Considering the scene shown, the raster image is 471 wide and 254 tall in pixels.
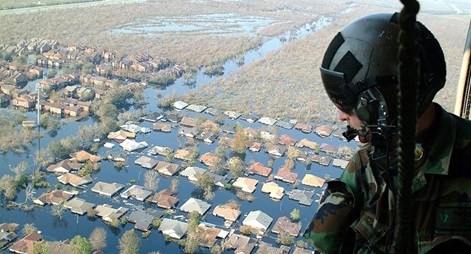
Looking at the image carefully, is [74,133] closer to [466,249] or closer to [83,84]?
[83,84]

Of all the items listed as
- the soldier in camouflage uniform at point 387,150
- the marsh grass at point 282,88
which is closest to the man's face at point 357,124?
the soldier in camouflage uniform at point 387,150

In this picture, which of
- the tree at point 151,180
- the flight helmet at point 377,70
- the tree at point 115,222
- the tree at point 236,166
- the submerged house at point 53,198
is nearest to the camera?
the flight helmet at point 377,70

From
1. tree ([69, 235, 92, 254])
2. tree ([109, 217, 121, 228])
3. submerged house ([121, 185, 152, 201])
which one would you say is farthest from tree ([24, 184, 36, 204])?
tree ([69, 235, 92, 254])

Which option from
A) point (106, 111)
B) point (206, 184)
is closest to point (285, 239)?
point (206, 184)

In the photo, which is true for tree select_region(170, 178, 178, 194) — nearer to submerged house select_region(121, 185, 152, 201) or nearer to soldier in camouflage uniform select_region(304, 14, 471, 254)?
submerged house select_region(121, 185, 152, 201)

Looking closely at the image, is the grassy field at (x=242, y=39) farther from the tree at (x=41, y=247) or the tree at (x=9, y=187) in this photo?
the tree at (x=41, y=247)

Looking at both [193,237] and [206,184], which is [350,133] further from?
[206,184]
